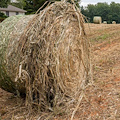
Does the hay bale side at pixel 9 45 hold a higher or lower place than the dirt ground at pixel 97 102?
higher

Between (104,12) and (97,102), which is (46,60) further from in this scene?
(104,12)

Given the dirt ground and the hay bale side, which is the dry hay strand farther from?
the dirt ground

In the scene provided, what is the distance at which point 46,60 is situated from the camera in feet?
11.6

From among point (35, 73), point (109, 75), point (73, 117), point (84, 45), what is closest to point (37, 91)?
point (35, 73)

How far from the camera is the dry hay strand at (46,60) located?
3.62 meters

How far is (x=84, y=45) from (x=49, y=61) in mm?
1532

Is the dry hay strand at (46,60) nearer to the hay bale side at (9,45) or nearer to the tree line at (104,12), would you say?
the hay bale side at (9,45)

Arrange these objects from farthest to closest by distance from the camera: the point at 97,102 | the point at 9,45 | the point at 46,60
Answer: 1. the point at 97,102
2. the point at 9,45
3. the point at 46,60

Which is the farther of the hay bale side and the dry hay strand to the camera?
the hay bale side

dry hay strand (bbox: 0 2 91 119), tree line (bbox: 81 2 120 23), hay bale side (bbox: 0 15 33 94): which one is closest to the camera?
dry hay strand (bbox: 0 2 91 119)

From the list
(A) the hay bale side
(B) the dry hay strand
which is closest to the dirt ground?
(B) the dry hay strand

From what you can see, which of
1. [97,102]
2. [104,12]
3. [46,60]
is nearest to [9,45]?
[46,60]

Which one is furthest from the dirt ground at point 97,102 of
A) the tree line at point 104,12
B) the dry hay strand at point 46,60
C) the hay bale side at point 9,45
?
the tree line at point 104,12

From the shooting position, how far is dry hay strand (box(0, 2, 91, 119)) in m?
3.62
